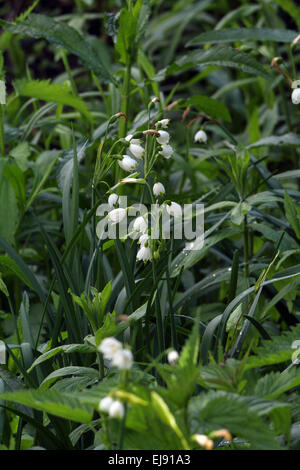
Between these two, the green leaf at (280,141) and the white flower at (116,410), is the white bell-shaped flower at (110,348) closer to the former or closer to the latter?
the white flower at (116,410)

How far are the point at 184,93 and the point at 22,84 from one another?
189cm

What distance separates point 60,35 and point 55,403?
4.00 feet

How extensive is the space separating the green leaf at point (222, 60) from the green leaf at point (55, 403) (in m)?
1.10

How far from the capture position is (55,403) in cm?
82

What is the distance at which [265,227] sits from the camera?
1.52m

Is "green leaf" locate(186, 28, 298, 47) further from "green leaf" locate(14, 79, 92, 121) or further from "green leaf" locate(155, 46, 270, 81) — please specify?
"green leaf" locate(14, 79, 92, 121)

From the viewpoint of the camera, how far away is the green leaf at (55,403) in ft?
2.66

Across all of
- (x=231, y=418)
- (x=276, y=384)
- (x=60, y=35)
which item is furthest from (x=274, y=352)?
(x=60, y=35)

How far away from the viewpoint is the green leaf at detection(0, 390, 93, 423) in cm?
81

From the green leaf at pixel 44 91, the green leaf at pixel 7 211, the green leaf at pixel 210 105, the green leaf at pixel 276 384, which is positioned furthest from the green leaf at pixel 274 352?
the green leaf at pixel 44 91

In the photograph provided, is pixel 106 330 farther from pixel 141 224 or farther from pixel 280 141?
pixel 280 141

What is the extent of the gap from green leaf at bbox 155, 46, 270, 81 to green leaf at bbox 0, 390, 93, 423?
3.62 feet

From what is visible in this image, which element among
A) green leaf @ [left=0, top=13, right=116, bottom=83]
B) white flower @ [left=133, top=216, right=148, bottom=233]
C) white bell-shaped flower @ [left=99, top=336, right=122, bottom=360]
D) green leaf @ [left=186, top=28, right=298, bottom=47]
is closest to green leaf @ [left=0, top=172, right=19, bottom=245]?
green leaf @ [left=0, top=13, right=116, bottom=83]
